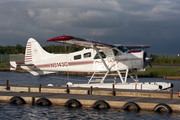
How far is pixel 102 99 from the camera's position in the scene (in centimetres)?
1469

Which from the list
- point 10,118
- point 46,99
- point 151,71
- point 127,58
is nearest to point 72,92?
point 46,99

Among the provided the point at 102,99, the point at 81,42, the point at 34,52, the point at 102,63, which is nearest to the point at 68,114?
the point at 102,99

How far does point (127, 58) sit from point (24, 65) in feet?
27.4

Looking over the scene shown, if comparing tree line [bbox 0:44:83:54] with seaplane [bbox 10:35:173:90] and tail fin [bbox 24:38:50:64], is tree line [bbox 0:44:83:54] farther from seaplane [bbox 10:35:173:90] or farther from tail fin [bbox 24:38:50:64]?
seaplane [bbox 10:35:173:90]

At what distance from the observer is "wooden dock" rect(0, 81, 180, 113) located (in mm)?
13312

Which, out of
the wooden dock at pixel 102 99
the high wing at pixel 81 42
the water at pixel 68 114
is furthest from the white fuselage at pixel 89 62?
the water at pixel 68 114

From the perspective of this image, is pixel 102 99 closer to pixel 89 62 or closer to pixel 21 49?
pixel 89 62

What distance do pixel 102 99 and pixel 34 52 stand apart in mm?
9768

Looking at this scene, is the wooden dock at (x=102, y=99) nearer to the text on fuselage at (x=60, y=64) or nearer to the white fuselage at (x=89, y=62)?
the white fuselage at (x=89, y=62)

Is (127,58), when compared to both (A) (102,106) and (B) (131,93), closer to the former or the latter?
(B) (131,93)

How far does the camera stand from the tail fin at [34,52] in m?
22.3

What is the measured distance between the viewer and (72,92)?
17.6 metres

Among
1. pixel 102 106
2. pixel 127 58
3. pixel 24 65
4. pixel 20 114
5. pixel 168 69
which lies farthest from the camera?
pixel 168 69

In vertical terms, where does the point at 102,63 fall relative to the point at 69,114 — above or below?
above
